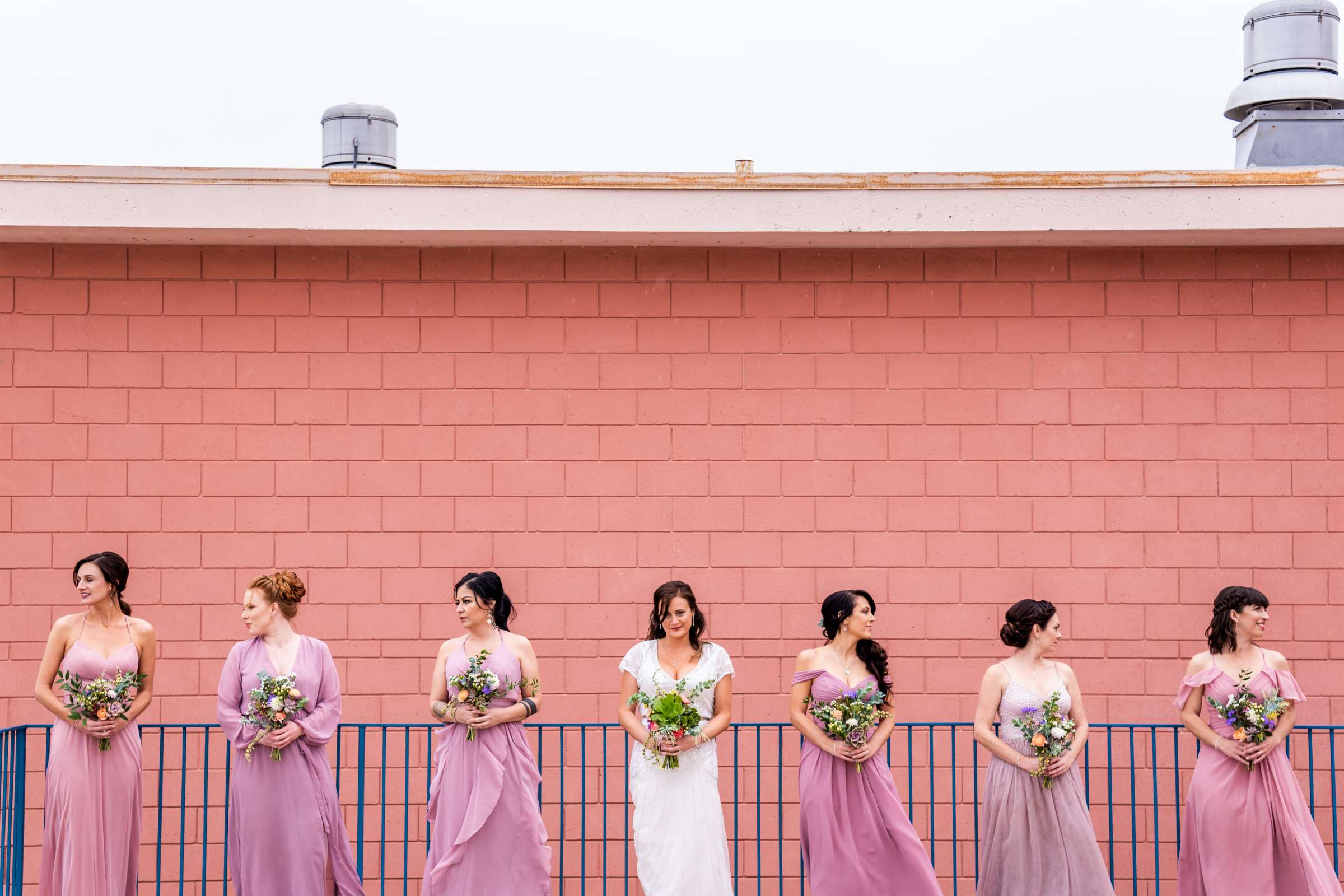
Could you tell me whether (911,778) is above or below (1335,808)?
above

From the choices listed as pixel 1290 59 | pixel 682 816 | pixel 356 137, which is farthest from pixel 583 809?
pixel 1290 59

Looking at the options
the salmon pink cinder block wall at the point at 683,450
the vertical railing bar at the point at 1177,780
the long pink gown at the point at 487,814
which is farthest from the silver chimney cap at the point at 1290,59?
the long pink gown at the point at 487,814

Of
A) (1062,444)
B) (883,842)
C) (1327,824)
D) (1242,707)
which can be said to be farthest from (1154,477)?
(883,842)

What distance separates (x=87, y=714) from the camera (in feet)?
21.6

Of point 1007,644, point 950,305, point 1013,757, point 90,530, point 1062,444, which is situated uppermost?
point 950,305

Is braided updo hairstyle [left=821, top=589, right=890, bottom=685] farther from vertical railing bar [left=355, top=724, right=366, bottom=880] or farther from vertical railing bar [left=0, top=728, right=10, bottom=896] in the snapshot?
vertical railing bar [left=0, top=728, right=10, bottom=896]

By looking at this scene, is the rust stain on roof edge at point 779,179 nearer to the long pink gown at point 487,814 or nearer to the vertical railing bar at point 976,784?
the long pink gown at point 487,814

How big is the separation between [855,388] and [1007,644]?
1.97m

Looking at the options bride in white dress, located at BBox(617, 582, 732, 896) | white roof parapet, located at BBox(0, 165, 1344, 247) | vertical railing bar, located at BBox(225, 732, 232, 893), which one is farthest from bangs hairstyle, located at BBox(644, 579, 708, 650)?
white roof parapet, located at BBox(0, 165, 1344, 247)

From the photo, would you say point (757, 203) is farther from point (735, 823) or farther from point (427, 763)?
point (427, 763)

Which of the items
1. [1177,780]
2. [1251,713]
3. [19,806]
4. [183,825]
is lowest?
[183,825]

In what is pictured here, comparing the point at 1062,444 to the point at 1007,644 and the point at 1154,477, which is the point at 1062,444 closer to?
the point at 1154,477

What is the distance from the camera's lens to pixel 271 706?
648 cm

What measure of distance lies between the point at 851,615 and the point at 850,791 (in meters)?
0.86
